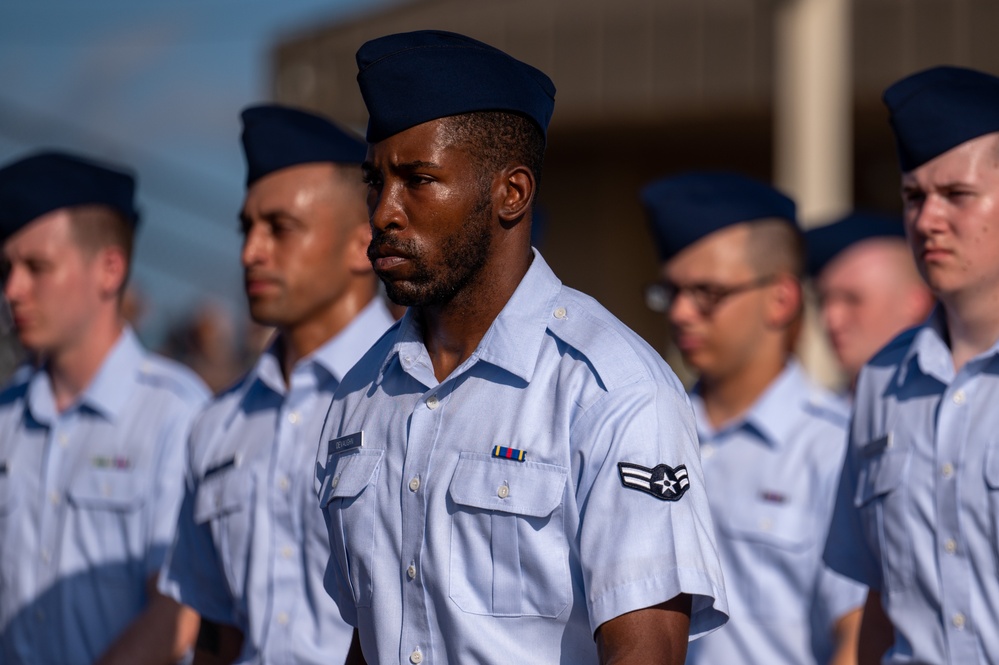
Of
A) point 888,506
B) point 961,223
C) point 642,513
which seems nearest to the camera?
point 642,513

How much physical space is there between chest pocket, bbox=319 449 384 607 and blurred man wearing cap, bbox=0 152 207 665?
1797mm

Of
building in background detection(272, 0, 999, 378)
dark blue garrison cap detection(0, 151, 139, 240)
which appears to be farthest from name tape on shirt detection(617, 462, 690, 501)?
building in background detection(272, 0, 999, 378)

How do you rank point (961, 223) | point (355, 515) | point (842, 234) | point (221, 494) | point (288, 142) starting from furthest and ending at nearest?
point (842, 234), point (288, 142), point (221, 494), point (961, 223), point (355, 515)

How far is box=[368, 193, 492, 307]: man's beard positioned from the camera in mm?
2707

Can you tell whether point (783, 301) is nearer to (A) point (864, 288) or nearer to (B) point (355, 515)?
(A) point (864, 288)

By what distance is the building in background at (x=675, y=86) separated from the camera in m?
9.85

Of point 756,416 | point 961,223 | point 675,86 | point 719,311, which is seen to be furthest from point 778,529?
point 675,86

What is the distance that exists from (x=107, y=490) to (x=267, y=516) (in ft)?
3.78

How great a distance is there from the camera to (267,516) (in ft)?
13.3

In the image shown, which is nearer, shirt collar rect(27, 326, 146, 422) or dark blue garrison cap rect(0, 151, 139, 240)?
shirt collar rect(27, 326, 146, 422)

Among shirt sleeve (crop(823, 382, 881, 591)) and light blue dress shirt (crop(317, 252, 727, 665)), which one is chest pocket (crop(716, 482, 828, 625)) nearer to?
shirt sleeve (crop(823, 382, 881, 591))

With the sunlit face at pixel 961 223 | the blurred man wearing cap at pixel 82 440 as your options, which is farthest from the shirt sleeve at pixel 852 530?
the blurred man wearing cap at pixel 82 440

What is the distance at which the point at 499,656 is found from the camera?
2582 mm

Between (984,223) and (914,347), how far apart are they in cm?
42
